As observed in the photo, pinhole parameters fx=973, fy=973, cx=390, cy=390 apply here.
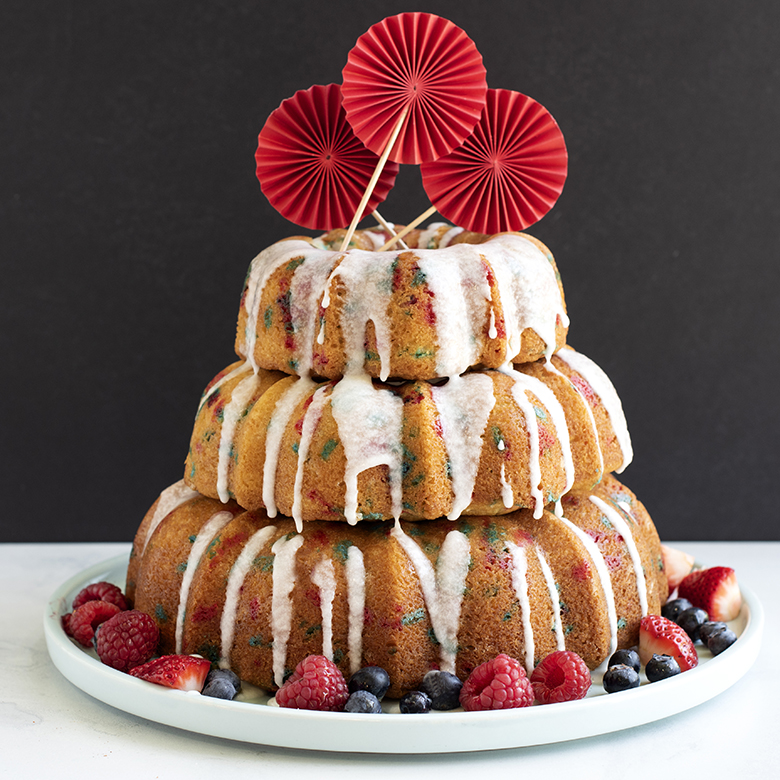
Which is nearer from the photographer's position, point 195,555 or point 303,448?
point 303,448

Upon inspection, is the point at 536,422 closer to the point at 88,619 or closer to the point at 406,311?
the point at 406,311

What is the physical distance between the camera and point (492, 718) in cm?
147

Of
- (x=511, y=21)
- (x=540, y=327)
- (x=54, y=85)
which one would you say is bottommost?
(x=540, y=327)

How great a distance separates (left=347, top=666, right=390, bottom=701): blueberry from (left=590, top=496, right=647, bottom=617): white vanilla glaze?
539 mm

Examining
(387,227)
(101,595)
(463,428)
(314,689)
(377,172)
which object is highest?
(377,172)

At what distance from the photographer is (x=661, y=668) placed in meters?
1.67

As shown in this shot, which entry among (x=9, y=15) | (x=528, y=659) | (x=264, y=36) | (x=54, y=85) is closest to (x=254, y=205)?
(x=264, y=36)

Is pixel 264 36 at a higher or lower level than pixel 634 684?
higher

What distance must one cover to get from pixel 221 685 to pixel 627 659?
2.31ft

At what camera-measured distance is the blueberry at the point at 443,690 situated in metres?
1.61

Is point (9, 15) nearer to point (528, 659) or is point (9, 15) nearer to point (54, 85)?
point (54, 85)

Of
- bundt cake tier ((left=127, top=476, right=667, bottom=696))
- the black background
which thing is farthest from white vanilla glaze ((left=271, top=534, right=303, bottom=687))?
the black background

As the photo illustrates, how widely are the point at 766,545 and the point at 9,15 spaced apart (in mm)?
2697

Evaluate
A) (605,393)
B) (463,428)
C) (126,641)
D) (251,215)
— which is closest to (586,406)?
(605,393)
